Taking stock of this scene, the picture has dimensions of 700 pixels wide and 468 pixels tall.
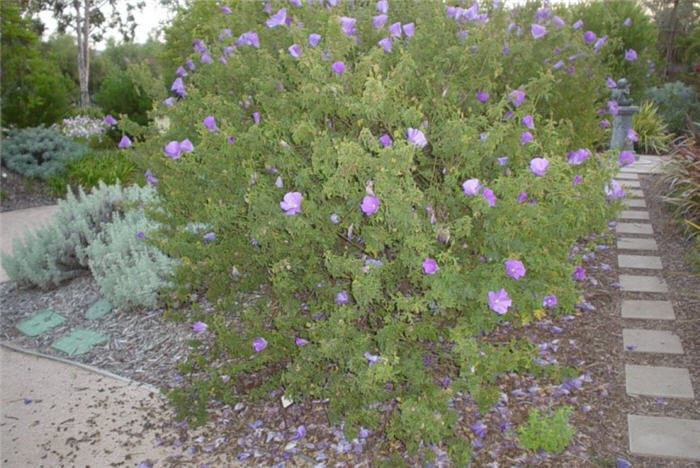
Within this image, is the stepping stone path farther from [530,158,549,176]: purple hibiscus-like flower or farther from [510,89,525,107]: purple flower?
[530,158,549,176]: purple hibiscus-like flower

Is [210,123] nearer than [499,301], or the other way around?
[499,301]

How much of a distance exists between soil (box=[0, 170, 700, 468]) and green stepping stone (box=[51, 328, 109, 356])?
0.06 meters

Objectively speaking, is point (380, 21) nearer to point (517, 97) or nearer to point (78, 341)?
point (517, 97)

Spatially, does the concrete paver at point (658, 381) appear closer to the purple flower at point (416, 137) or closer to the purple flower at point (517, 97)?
the purple flower at point (517, 97)

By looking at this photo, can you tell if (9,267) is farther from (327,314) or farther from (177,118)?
(327,314)

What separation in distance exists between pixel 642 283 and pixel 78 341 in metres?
3.97

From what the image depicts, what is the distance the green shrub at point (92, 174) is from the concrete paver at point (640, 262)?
6.25 m

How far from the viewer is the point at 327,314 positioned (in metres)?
2.64

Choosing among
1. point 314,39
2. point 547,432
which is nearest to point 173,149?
point 314,39

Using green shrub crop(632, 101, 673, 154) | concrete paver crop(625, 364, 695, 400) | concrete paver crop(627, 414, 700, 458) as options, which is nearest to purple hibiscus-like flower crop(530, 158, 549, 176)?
concrete paver crop(627, 414, 700, 458)

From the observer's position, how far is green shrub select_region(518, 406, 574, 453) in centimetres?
258

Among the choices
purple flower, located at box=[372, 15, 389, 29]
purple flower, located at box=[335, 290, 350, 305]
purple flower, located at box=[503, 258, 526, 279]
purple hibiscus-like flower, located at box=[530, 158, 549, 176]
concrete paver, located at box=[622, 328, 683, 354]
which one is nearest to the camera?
purple flower, located at box=[503, 258, 526, 279]

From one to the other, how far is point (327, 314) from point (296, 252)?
31cm

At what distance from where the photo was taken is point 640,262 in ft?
15.7
